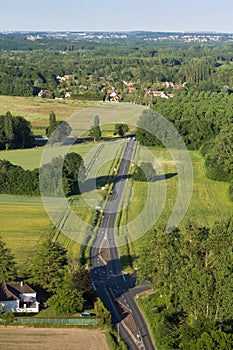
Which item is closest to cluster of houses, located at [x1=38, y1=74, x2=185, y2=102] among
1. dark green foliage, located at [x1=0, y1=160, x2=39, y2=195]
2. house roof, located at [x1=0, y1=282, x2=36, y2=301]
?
dark green foliage, located at [x1=0, y1=160, x2=39, y2=195]

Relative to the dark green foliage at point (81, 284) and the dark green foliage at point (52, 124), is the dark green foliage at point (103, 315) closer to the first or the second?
the dark green foliage at point (81, 284)

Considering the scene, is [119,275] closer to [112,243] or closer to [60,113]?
[112,243]

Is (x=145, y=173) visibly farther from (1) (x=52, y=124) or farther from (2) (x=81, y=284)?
(2) (x=81, y=284)

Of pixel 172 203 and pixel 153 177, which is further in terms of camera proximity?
pixel 153 177

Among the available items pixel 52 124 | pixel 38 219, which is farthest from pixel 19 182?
pixel 52 124

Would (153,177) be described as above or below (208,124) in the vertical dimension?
below

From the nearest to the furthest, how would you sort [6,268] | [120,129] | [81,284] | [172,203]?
[81,284]
[6,268]
[172,203]
[120,129]
